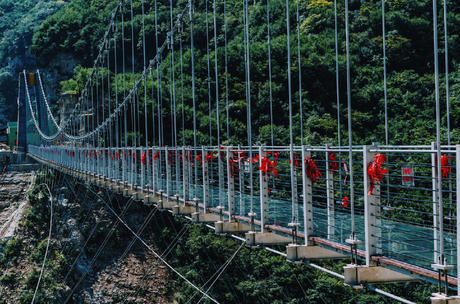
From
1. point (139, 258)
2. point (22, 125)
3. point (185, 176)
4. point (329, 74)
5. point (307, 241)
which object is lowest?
point (139, 258)

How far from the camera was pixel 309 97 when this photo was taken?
18.1 m

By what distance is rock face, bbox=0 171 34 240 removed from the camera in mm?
17172

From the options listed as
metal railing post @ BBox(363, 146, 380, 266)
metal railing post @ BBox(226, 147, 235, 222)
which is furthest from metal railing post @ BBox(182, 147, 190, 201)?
metal railing post @ BBox(363, 146, 380, 266)

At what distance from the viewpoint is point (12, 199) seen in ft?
62.1

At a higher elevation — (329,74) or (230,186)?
(329,74)

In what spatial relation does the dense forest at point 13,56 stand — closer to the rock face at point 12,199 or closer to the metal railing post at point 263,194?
the rock face at point 12,199

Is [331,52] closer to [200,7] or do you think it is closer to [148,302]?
[200,7]

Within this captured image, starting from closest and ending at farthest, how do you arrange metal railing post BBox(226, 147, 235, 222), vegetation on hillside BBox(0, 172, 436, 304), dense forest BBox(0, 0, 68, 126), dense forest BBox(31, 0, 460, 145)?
metal railing post BBox(226, 147, 235, 222)
vegetation on hillside BBox(0, 172, 436, 304)
dense forest BBox(31, 0, 460, 145)
dense forest BBox(0, 0, 68, 126)

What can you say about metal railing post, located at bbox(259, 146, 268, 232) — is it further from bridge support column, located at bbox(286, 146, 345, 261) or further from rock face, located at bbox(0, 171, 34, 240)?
rock face, located at bbox(0, 171, 34, 240)

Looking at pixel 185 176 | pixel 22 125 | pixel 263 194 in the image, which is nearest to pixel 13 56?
pixel 22 125

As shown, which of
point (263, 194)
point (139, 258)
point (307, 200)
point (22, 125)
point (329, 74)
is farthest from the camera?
point (22, 125)

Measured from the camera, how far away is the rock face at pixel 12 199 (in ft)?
56.3

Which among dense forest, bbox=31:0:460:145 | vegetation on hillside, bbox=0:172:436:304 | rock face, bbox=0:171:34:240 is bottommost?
vegetation on hillside, bbox=0:172:436:304

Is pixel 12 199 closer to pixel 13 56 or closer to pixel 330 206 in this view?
pixel 330 206
